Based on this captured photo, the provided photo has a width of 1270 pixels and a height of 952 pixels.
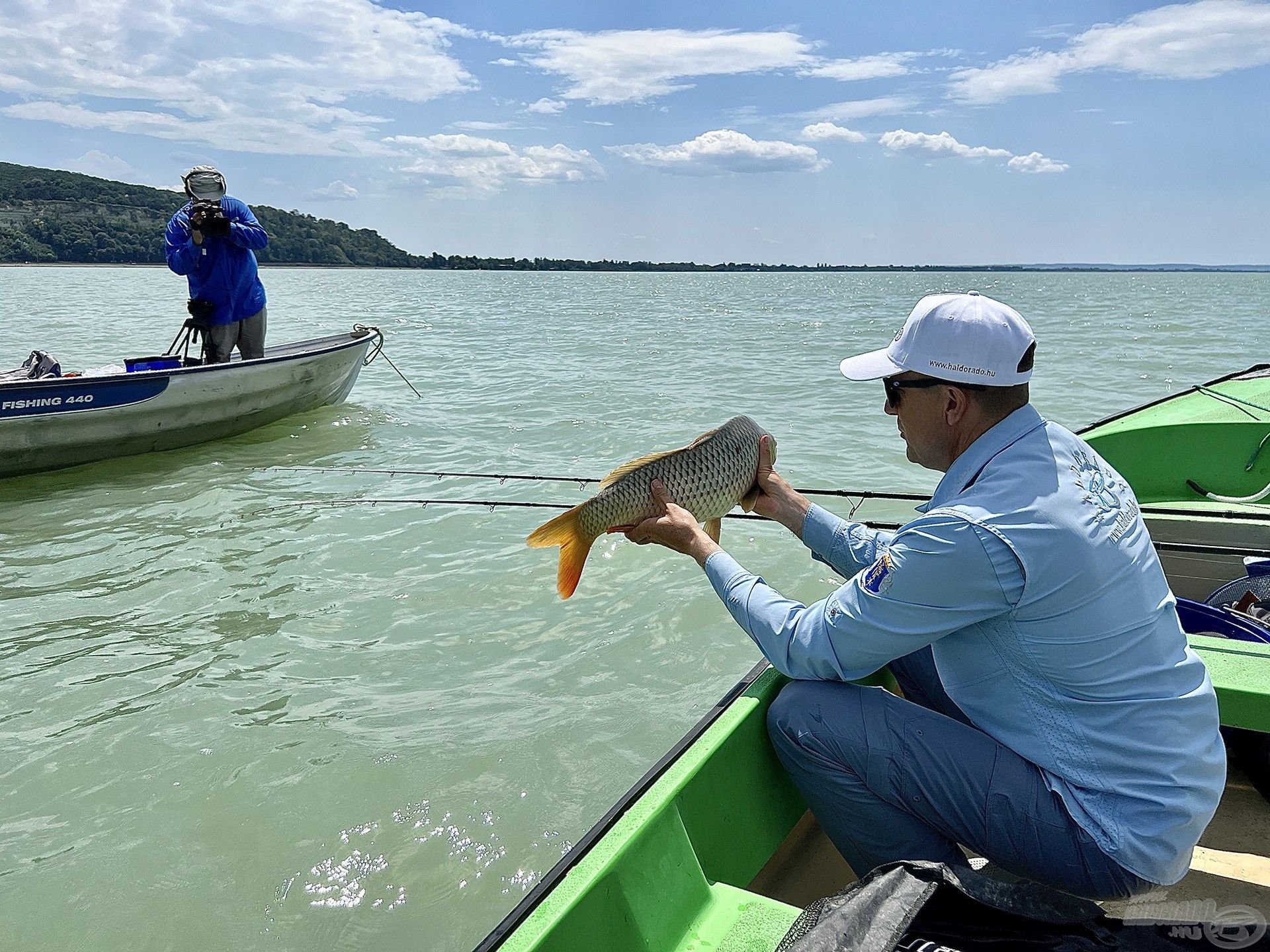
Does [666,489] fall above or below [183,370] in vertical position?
above

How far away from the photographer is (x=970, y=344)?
80.1 inches

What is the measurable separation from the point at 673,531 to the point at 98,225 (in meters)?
97.4

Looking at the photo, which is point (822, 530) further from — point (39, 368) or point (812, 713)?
point (39, 368)

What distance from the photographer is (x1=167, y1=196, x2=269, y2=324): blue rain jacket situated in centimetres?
970

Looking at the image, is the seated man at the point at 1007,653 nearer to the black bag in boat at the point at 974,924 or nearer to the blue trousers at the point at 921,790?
the blue trousers at the point at 921,790

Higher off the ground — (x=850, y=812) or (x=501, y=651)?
(x=850, y=812)

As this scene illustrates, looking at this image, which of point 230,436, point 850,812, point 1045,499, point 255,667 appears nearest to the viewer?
point 1045,499

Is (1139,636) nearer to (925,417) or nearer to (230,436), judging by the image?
(925,417)

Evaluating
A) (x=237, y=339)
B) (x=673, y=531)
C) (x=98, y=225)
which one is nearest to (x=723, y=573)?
(x=673, y=531)

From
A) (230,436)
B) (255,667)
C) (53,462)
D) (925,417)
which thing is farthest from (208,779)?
(230,436)

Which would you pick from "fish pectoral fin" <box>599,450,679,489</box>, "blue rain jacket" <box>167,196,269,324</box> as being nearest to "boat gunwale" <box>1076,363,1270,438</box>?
"fish pectoral fin" <box>599,450,679,489</box>

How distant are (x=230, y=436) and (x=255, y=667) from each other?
6328 millimetres

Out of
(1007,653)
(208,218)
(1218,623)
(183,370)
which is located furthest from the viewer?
(208,218)

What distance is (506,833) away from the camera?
3719 mm
